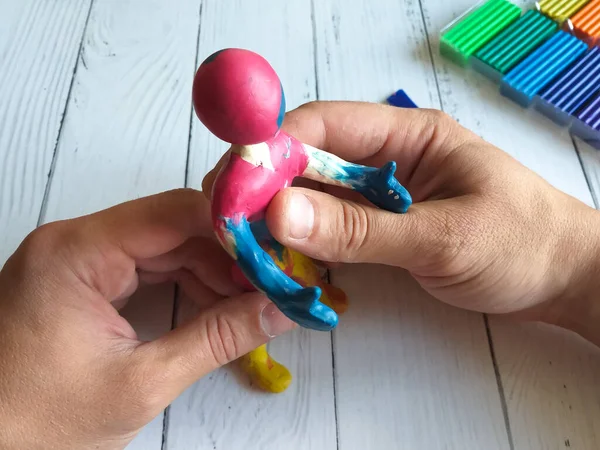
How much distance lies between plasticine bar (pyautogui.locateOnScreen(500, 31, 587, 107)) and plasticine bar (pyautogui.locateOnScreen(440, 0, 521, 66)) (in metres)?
0.07

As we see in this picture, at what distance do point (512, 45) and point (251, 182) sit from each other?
2.05 ft

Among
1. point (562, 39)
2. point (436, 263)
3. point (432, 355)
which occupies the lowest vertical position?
point (432, 355)

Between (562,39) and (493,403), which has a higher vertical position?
(562,39)

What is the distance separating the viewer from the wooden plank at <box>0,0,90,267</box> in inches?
31.0

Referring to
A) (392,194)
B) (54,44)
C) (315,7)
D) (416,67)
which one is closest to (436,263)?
(392,194)

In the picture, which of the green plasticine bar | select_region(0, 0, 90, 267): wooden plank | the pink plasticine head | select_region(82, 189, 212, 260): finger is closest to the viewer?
the pink plasticine head

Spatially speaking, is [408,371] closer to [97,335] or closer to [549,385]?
[549,385]

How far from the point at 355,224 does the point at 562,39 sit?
1.94 feet

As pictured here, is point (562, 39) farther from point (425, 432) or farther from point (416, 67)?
A: point (425, 432)

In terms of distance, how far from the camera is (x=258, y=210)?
1.60 ft

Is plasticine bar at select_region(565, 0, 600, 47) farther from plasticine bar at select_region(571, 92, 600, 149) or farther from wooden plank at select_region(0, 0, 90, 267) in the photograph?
wooden plank at select_region(0, 0, 90, 267)

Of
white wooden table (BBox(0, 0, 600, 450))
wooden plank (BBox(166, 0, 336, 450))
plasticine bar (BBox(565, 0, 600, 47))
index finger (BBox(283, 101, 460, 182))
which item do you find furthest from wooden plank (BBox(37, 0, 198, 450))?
plasticine bar (BBox(565, 0, 600, 47))

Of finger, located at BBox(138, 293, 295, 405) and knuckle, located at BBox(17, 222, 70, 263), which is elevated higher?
finger, located at BBox(138, 293, 295, 405)

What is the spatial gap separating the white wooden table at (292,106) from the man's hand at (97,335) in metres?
0.10
